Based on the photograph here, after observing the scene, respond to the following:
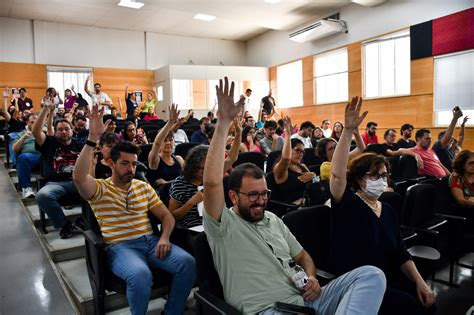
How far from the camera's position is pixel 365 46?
8.75 metres

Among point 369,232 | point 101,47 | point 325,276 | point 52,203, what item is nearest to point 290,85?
point 101,47

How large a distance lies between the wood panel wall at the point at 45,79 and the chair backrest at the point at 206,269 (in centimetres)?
1045

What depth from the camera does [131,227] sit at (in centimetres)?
212

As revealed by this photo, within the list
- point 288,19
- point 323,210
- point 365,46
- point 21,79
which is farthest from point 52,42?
point 323,210

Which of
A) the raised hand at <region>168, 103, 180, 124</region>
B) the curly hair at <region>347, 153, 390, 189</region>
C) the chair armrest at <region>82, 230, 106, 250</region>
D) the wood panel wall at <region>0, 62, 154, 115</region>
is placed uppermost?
the wood panel wall at <region>0, 62, 154, 115</region>

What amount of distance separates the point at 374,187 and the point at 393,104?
7011mm

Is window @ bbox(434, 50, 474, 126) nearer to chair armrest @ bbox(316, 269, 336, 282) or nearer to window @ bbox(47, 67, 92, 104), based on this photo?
chair armrest @ bbox(316, 269, 336, 282)

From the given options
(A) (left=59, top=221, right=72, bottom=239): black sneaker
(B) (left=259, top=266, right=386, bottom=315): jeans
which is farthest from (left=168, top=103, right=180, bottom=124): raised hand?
(B) (left=259, top=266, right=386, bottom=315): jeans

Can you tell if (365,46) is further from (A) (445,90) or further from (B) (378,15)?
(A) (445,90)

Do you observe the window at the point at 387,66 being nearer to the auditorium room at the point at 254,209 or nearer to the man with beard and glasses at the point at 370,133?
the auditorium room at the point at 254,209

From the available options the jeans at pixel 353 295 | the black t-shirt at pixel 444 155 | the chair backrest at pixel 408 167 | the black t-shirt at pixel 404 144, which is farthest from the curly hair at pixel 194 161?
the black t-shirt at pixel 404 144

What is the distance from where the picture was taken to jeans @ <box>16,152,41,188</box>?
12.8 feet

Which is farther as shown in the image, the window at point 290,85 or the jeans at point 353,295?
the window at point 290,85

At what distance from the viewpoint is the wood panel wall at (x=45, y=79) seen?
9781 millimetres
